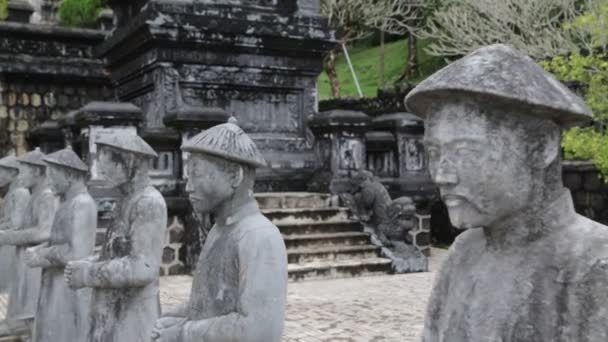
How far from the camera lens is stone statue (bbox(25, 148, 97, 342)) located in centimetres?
482

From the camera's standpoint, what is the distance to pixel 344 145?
11.0m

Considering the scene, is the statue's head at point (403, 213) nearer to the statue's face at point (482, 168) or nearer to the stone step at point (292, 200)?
the stone step at point (292, 200)

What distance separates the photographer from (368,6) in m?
27.4

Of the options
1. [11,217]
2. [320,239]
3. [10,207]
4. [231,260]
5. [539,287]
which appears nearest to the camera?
[539,287]

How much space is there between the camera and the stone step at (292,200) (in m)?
10.4

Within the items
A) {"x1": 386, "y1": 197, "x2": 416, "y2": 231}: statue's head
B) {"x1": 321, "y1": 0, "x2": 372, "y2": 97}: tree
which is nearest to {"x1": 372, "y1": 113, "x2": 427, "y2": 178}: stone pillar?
{"x1": 386, "y1": 197, "x2": 416, "y2": 231}: statue's head

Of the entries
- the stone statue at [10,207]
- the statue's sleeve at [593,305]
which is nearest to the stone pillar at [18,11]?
the stone statue at [10,207]

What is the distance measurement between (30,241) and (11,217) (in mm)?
1759

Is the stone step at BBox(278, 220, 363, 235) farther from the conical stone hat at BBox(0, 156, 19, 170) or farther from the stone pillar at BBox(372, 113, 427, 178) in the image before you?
the conical stone hat at BBox(0, 156, 19, 170)

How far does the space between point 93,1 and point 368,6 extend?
1177cm

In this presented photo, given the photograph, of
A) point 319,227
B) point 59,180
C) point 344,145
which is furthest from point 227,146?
point 344,145

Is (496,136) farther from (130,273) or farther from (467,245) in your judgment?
(130,273)

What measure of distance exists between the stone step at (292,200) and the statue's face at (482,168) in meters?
8.51

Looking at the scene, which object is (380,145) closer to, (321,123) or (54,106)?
(321,123)
